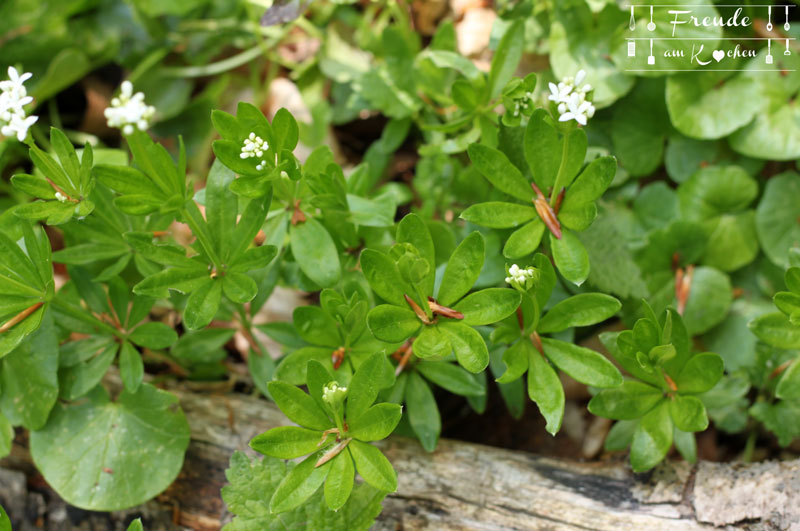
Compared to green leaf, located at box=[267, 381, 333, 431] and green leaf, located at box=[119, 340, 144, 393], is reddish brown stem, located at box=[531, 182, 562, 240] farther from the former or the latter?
green leaf, located at box=[119, 340, 144, 393]

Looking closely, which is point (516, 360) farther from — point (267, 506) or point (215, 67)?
point (215, 67)

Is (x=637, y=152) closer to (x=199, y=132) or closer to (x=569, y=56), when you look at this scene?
(x=569, y=56)

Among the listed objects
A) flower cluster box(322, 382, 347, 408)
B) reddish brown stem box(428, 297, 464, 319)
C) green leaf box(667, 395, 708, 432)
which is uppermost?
reddish brown stem box(428, 297, 464, 319)

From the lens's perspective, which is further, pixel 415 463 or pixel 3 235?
pixel 415 463

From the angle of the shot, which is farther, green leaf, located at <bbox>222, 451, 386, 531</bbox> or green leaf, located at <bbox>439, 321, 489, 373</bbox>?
green leaf, located at <bbox>222, 451, 386, 531</bbox>

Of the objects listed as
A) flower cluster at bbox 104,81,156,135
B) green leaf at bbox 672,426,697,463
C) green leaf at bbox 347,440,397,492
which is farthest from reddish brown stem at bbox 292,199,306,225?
green leaf at bbox 672,426,697,463

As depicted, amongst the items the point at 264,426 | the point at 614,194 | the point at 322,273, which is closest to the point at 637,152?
the point at 614,194
